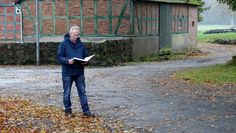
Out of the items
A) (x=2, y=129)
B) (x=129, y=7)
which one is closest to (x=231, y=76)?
(x=2, y=129)

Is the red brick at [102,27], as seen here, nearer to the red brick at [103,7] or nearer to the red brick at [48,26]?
the red brick at [103,7]

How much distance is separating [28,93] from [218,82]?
6.27 metres

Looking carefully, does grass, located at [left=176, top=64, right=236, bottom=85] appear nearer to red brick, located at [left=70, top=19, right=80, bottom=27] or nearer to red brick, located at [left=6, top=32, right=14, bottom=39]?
red brick, located at [left=70, top=19, right=80, bottom=27]

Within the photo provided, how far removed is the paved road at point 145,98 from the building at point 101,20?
10.4 metres

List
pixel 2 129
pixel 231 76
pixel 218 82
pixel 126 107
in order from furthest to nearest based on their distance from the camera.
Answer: pixel 231 76
pixel 218 82
pixel 126 107
pixel 2 129

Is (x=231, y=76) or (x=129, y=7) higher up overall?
(x=129, y=7)

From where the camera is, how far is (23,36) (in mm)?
36156

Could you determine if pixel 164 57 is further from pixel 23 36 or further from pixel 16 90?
pixel 16 90

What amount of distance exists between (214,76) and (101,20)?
15067mm

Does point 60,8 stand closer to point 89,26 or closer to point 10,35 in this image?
point 89,26

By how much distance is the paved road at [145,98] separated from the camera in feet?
35.1

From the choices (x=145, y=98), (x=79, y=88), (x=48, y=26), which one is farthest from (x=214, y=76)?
(x=48, y=26)

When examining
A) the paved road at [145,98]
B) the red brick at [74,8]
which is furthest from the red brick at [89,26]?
the paved road at [145,98]

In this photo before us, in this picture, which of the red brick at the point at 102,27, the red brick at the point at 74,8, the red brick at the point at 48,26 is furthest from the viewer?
the red brick at the point at 48,26
